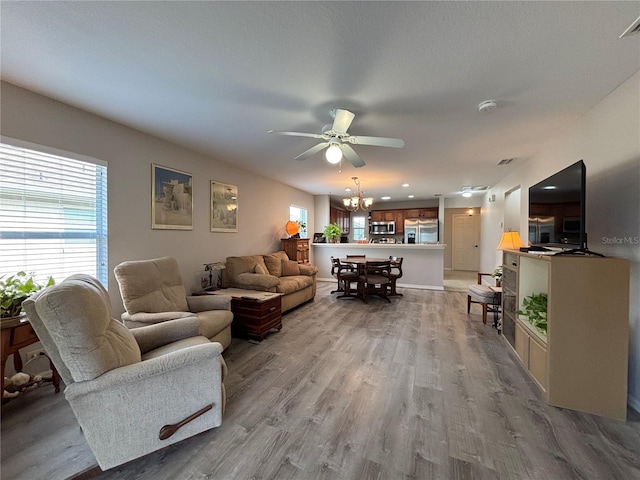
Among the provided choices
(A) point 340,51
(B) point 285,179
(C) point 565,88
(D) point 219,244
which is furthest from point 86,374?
(B) point 285,179

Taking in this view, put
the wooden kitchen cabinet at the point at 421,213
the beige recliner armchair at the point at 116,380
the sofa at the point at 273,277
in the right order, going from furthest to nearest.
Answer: the wooden kitchen cabinet at the point at 421,213
the sofa at the point at 273,277
the beige recliner armchair at the point at 116,380

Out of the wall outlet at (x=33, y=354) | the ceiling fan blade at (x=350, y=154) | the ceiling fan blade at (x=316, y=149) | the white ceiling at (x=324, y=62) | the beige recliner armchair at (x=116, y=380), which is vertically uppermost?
the white ceiling at (x=324, y=62)

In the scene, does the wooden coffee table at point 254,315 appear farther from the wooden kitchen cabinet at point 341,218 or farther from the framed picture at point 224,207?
the wooden kitchen cabinet at point 341,218

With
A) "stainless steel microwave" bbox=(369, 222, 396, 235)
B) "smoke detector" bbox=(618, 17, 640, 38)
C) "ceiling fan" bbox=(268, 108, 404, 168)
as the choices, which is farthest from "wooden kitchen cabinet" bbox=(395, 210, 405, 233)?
"smoke detector" bbox=(618, 17, 640, 38)

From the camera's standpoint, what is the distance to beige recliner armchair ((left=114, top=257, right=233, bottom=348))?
7.74 ft

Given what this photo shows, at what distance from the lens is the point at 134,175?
9.94 ft

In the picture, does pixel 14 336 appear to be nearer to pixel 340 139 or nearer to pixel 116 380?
pixel 116 380

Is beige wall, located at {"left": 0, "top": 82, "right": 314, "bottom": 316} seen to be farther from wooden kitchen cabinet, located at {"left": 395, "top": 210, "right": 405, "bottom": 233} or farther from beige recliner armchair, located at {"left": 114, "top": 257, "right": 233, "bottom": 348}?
wooden kitchen cabinet, located at {"left": 395, "top": 210, "right": 405, "bottom": 233}

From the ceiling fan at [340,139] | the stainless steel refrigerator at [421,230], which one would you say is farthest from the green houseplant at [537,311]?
the stainless steel refrigerator at [421,230]

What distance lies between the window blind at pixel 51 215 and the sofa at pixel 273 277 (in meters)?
1.63

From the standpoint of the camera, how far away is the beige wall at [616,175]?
194 centimetres

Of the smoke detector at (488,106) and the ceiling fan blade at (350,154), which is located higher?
the smoke detector at (488,106)

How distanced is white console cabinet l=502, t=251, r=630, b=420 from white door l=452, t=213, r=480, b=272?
A: 25.0 ft

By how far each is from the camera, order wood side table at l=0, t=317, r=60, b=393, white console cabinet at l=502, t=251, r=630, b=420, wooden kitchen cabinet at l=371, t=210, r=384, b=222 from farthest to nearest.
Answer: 1. wooden kitchen cabinet at l=371, t=210, r=384, b=222
2. white console cabinet at l=502, t=251, r=630, b=420
3. wood side table at l=0, t=317, r=60, b=393
